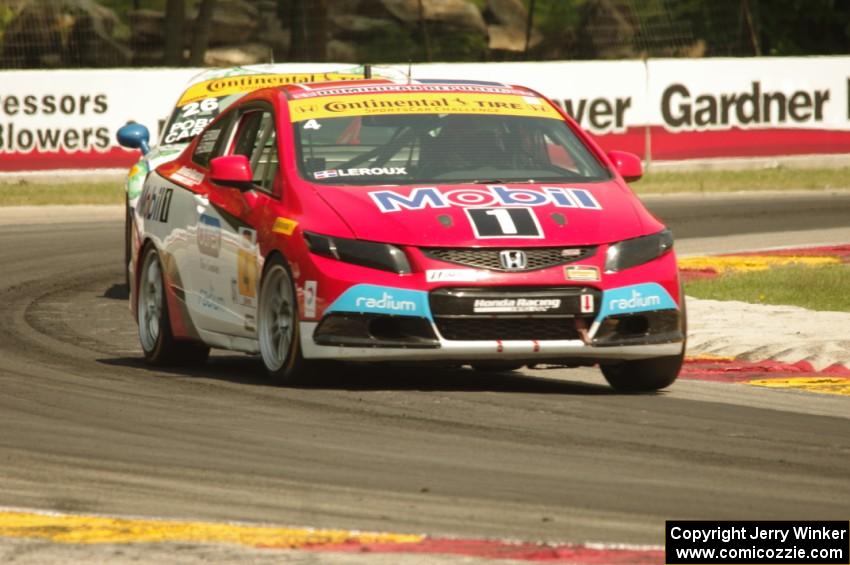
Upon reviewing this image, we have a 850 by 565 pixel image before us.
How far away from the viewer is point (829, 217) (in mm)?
23656

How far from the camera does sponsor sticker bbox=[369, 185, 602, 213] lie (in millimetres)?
10188

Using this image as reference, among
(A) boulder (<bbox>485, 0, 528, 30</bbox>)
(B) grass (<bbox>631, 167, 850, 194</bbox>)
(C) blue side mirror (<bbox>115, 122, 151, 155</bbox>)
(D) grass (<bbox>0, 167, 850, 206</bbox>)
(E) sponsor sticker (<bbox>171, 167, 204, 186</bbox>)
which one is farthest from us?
(A) boulder (<bbox>485, 0, 528, 30</bbox>)

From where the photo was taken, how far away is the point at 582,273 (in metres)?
9.98

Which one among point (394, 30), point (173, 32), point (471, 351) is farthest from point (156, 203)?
point (394, 30)

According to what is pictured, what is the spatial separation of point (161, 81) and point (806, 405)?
19.5 metres

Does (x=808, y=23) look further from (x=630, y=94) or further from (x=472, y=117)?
(x=472, y=117)

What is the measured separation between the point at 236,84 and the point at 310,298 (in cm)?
631

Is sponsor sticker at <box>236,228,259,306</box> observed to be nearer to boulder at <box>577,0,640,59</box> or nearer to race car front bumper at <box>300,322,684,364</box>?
race car front bumper at <box>300,322,684,364</box>

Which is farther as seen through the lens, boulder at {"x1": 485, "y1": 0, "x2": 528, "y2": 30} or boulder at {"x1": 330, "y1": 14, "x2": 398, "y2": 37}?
boulder at {"x1": 485, "y1": 0, "x2": 528, "y2": 30}

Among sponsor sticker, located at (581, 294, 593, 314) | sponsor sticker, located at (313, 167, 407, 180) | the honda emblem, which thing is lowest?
sponsor sticker, located at (581, 294, 593, 314)

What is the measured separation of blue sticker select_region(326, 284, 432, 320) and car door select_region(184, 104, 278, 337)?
0.81 metres

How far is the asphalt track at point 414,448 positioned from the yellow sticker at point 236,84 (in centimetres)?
388

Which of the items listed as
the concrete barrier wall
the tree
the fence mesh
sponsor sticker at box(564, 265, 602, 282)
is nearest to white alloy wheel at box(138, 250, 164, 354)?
sponsor sticker at box(564, 265, 602, 282)

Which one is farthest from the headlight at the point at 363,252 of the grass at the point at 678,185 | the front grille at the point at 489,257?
the grass at the point at 678,185
